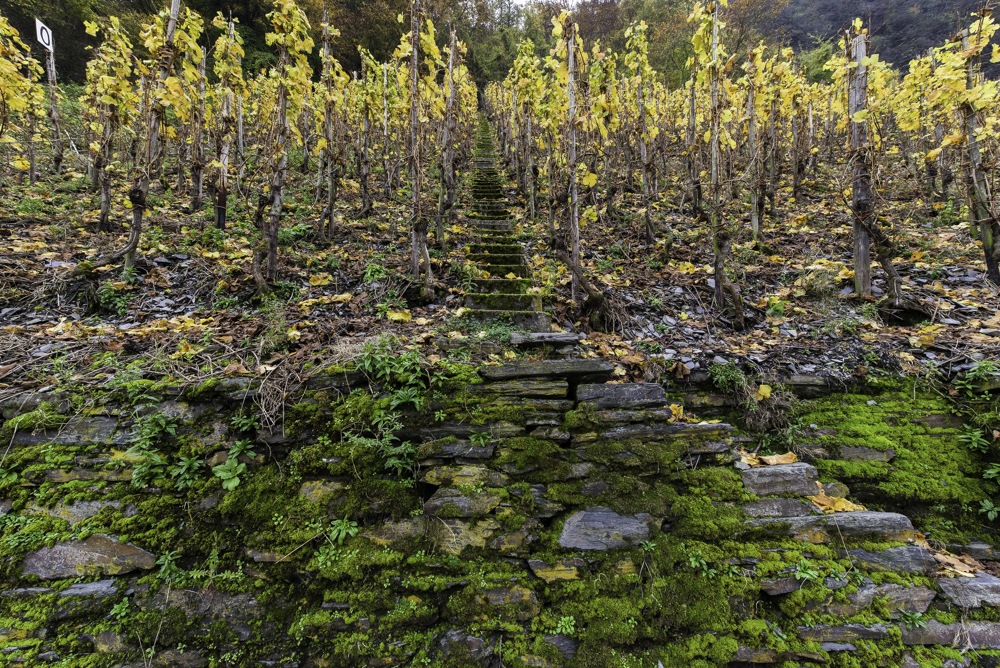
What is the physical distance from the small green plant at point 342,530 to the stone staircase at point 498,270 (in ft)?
9.60

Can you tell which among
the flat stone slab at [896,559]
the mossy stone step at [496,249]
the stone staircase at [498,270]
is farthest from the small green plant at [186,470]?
the mossy stone step at [496,249]

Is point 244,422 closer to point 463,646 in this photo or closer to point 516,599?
point 463,646

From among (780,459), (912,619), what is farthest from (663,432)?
(912,619)

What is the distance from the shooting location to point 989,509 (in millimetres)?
3082

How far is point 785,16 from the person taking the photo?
101ft

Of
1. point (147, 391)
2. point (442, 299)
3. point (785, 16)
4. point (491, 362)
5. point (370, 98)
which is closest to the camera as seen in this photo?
point (147, 391)

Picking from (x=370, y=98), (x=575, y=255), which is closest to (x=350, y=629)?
(x=575, y=255)

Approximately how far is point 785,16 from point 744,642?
45375 mm

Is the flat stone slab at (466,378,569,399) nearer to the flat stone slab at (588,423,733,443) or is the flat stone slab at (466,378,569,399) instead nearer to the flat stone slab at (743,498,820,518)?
the flat stone slab at (588,423,733,443)

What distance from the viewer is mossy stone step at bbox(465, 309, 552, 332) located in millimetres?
5066

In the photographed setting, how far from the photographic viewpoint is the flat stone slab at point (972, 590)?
8.39 ft

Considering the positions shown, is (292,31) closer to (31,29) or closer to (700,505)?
(700,505)

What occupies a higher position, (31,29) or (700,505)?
(31,29)

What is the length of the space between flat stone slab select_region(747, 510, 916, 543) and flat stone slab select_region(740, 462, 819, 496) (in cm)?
23
